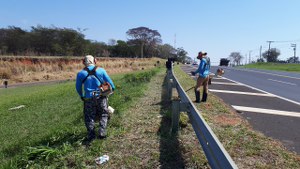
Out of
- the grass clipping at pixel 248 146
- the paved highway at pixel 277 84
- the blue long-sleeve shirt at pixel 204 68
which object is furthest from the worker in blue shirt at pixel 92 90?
the paved highway at pixel 277 84

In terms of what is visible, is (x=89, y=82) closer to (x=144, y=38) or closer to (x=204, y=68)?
(x=204, y=68)

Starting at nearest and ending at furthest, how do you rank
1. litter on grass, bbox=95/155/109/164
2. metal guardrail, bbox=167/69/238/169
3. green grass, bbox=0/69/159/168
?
metal guardrail, bbox=167/69/238/169, litter on grass, bbox=95/155/109/164, green grass, bbox=0/69/159/168

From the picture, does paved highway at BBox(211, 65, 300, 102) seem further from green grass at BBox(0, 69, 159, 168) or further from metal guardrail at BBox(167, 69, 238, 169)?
metal guardrail at BBox(167, 69, 238, 169)

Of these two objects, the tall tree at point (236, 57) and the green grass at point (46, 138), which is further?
the tall tree at point (236, 57)

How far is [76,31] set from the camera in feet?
204

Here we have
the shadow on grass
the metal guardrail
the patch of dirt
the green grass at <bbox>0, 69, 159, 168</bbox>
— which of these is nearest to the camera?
the metal guardrail

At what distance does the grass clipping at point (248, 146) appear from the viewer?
4480mm

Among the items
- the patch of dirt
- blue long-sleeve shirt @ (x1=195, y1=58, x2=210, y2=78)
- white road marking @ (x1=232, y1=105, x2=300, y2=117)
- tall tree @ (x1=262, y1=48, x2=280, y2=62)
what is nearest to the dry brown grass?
blue long-sleeve shirt @ (x1=195, y1=58, x2=210, y2=78)

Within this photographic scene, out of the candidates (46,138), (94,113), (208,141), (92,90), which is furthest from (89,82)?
(208,141)

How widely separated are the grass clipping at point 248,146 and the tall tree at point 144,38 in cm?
9229

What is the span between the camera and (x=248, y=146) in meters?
5.14

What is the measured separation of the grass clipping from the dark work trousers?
6.67ft

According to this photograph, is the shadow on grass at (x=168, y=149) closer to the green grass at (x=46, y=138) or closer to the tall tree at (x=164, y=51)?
the green grass at (x=46, y=138)

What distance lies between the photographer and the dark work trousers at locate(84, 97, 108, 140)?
18.2ft
